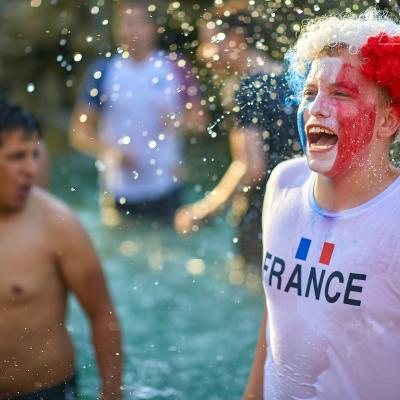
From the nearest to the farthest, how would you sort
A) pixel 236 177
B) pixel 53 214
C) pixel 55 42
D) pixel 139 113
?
pixel 53 214 < pixel 236 177 < pixel 139 113 < pixel 55 42

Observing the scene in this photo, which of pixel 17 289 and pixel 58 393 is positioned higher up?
pixel 17 289

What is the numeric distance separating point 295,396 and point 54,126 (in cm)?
884

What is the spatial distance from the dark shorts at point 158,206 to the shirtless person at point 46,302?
2.89 meters

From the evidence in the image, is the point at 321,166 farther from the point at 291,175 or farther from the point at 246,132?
the point at 246,132

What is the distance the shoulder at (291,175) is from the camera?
2506mm

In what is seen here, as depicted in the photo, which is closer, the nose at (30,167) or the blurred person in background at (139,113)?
the nose at (30,167)

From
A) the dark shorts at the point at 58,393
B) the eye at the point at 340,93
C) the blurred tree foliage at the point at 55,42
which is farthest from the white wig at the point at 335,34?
the blurred tree foliage at the point at 55,42

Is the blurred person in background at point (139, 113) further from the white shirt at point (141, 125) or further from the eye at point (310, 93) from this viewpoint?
the eye at point (310, 93)

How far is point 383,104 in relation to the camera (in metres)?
2.30

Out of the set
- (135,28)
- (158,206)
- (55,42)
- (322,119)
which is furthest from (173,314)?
(55,42)

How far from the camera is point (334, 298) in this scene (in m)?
2.24

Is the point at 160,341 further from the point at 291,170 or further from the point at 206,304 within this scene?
the point at 291,170

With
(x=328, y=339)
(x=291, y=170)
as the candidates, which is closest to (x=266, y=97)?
(x=291, y=170)

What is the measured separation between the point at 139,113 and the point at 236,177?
50.3 inches
